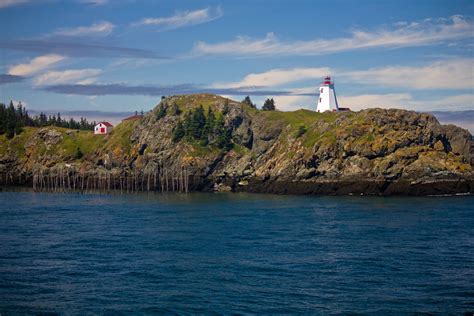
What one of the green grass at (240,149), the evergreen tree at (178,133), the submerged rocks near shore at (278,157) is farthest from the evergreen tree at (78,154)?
the green grass at (240,149)

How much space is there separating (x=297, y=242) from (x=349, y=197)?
199 feet

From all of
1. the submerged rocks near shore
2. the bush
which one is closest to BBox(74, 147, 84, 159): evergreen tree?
the submerged rocks near shore

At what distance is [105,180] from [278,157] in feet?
185

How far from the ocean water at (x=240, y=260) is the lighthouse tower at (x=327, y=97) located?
95.8 m

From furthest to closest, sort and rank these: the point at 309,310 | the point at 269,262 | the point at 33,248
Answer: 1. the point at 33,248
2. the point at 269,262
3. the point at 309,310

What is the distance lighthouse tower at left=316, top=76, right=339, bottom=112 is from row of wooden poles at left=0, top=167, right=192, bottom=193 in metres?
58.8

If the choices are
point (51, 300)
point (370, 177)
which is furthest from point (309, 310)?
point (370, 177)

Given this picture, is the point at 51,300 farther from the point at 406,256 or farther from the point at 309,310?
the point at 406,256

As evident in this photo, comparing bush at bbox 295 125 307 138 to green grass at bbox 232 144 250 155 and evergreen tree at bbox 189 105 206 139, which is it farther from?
evergreen tree at bbox 189 105 206 139

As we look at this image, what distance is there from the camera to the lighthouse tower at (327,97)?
195000 mm

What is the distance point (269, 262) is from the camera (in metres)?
57.3

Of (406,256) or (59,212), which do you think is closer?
(406,256)

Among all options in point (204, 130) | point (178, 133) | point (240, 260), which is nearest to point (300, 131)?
point (204, 130)

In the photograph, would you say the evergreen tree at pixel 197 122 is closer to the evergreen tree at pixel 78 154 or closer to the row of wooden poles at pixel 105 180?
the row of wooden poles at pixel 105 180
